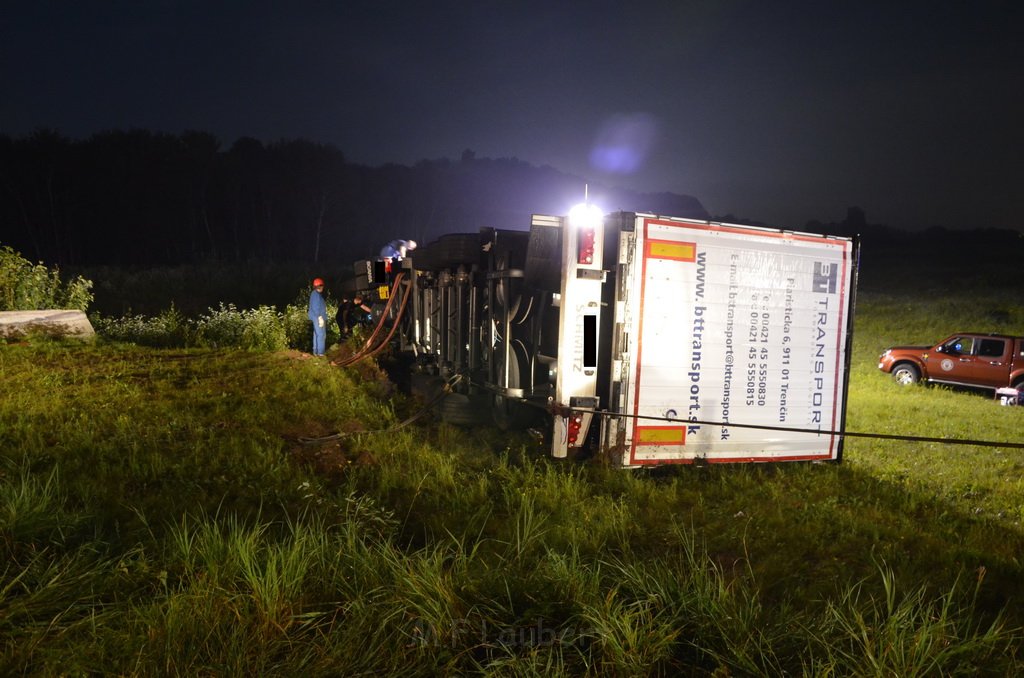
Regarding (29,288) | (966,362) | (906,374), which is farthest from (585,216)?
(906,374)

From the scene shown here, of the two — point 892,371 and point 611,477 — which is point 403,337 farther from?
point 892,371

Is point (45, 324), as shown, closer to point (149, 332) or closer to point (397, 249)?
point (149, 332)

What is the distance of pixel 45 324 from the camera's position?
10945 mm

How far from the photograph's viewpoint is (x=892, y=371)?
15008 millimetres

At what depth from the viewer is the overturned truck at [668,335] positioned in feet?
18.3

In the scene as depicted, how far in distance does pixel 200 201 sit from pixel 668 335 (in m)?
49.2

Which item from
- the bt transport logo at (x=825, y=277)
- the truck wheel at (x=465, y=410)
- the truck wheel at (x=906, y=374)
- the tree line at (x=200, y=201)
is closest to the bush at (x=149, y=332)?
the truck wheel at (x=465, y=410)

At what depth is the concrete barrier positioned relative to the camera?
34.8 ft

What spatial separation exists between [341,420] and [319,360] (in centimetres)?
309

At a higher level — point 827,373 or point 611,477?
point 827,373

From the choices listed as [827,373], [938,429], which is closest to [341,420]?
[827,373]

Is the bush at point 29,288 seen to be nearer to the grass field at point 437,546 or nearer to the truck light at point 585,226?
the grass field at point 437,546

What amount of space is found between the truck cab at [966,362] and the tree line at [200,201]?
28.8m

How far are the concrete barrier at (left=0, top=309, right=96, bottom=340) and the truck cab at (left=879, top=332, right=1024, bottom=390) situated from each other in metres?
17.6
